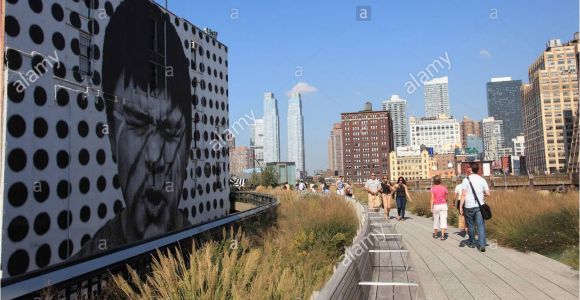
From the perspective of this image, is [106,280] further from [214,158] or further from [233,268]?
[214,158]

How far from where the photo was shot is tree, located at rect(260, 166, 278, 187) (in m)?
65.8

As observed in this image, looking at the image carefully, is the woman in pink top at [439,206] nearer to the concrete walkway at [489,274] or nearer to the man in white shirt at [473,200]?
the concrete walkway at [489,274]

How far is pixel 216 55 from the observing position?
28094mm

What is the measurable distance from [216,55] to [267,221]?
16961 mm

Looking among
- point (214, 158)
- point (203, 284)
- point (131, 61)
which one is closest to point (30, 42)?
point (131, 61)

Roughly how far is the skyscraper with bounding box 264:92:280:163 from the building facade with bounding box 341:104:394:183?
86.2 feet

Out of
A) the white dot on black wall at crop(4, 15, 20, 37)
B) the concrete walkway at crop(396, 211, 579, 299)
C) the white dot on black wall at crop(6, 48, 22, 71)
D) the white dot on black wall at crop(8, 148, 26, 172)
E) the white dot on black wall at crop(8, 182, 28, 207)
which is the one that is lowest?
the concrete walkway at crop(396, 211, 579, 299)

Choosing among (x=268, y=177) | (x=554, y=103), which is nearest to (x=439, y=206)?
(x=268, y=177)

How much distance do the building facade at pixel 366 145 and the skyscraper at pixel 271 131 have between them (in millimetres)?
26269

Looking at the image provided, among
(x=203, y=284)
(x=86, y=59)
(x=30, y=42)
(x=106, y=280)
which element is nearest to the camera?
(x=203, y=284)

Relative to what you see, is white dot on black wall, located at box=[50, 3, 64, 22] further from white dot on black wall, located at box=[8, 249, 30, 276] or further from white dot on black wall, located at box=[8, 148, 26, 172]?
white dot on black wall, located at box=[8, 249, 30, 276]

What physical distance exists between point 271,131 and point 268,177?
11144cm

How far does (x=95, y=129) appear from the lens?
49.0 ft

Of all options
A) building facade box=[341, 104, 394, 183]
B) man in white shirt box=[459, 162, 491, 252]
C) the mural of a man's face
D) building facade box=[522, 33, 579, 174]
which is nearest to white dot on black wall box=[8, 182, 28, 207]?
the mural of a man's face
